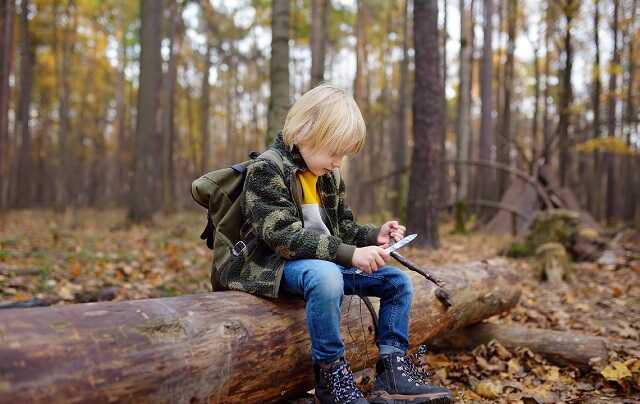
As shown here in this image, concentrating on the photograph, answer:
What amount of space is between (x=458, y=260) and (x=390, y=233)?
4674 mm

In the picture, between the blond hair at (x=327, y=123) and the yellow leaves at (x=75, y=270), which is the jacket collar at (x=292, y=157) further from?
the yellow leaves at (x=75, y=270)

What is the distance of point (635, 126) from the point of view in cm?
2278

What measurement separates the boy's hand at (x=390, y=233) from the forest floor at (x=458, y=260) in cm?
101

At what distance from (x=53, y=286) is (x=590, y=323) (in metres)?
4.87

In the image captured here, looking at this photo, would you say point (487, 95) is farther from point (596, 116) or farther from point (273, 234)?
point (273, 234)

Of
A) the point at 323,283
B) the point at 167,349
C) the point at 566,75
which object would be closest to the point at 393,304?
the point at 323,283

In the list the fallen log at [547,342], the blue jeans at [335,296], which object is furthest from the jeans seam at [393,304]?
the fallen log at [547,342]

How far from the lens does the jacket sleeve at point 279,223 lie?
2.44 m

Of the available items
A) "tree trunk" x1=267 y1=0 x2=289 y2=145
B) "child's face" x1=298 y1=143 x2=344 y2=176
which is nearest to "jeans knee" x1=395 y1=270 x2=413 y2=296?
"child's face" x1=298 y1=143 x2=344 y2=176

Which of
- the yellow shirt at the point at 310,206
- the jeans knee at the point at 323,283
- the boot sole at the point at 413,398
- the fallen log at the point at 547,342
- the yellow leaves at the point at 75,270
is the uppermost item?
the yellow shirt at the point at 310,206

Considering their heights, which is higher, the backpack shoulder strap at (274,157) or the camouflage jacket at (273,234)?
the backpack shoulder strap at (274,157)

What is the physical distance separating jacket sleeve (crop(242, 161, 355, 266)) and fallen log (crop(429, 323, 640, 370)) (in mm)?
1829

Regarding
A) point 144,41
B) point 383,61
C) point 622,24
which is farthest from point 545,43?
point 144,41

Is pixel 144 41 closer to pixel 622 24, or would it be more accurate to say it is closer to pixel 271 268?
pixel 271 268
